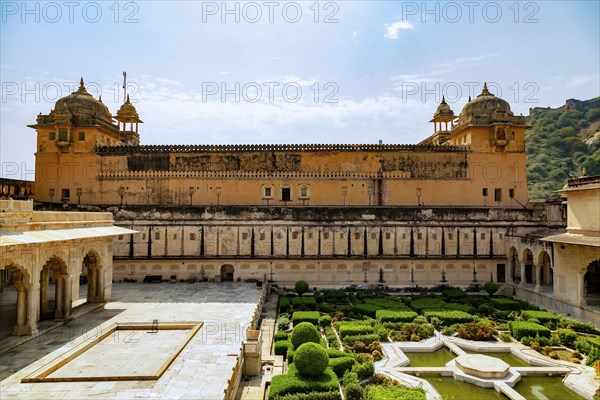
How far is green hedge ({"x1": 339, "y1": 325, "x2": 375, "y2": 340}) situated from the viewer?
50.6ft

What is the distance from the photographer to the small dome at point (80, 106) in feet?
90.2

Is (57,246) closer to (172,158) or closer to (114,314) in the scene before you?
(114,314)

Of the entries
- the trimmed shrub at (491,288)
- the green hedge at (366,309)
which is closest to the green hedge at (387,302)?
the green hedge at (366,309)

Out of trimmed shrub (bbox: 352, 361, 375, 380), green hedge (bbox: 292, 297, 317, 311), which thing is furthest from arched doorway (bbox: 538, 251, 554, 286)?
trimmed shrub (bbox: 352, 361, 375, 380)

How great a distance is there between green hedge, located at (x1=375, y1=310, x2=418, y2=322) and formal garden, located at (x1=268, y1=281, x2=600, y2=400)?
0.13 ft

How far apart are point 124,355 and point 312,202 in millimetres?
17222

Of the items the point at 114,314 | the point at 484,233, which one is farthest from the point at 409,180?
the point at 114,314

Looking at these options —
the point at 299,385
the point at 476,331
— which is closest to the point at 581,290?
the point at 476,331

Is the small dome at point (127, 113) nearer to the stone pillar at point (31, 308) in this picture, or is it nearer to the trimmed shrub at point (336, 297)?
the trimmed shrub at point (336, 297)

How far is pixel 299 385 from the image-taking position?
10461 millimetres

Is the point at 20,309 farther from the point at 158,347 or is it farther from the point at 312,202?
the point at 312,202

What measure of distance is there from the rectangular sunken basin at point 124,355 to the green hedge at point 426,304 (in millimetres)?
10094

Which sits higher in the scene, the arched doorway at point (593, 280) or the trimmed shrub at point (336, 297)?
the arched doorway at point (593, 280)

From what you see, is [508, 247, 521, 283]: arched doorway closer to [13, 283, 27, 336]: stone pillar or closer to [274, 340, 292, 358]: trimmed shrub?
[274, 340, 292, 358]: trimmed shrub
